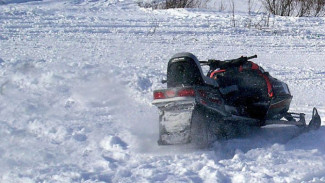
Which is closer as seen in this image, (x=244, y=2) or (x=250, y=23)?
(x=250, y=23)

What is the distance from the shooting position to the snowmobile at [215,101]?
12.4 ft

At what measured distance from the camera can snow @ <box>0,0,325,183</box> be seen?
3.59 meters

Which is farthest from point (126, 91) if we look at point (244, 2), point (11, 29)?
point (244, 2)

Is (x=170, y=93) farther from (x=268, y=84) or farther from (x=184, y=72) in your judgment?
(x=268, y=84)

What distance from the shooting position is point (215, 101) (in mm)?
3939

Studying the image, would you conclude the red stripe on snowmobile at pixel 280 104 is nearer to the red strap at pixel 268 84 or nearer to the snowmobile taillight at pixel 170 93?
the red strap at pixel 268 84

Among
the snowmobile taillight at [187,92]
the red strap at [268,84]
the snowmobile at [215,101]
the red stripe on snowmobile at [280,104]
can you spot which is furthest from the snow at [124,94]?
the snowmobile taillight at [187,92]

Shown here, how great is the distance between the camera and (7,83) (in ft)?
19.4

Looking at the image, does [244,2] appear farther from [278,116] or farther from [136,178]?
[136,178]

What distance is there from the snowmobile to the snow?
14 centimetres

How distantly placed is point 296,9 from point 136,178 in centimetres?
1285

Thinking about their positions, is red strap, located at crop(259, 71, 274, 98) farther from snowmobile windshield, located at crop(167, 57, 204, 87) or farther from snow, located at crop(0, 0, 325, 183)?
snowmobile windshield, located at crop(167, 57, 204, 87)

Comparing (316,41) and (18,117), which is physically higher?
(316,41)

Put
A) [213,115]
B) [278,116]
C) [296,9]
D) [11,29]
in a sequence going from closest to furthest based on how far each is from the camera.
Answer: [213,115]
[278,116]
[11,29]
[296,9]
